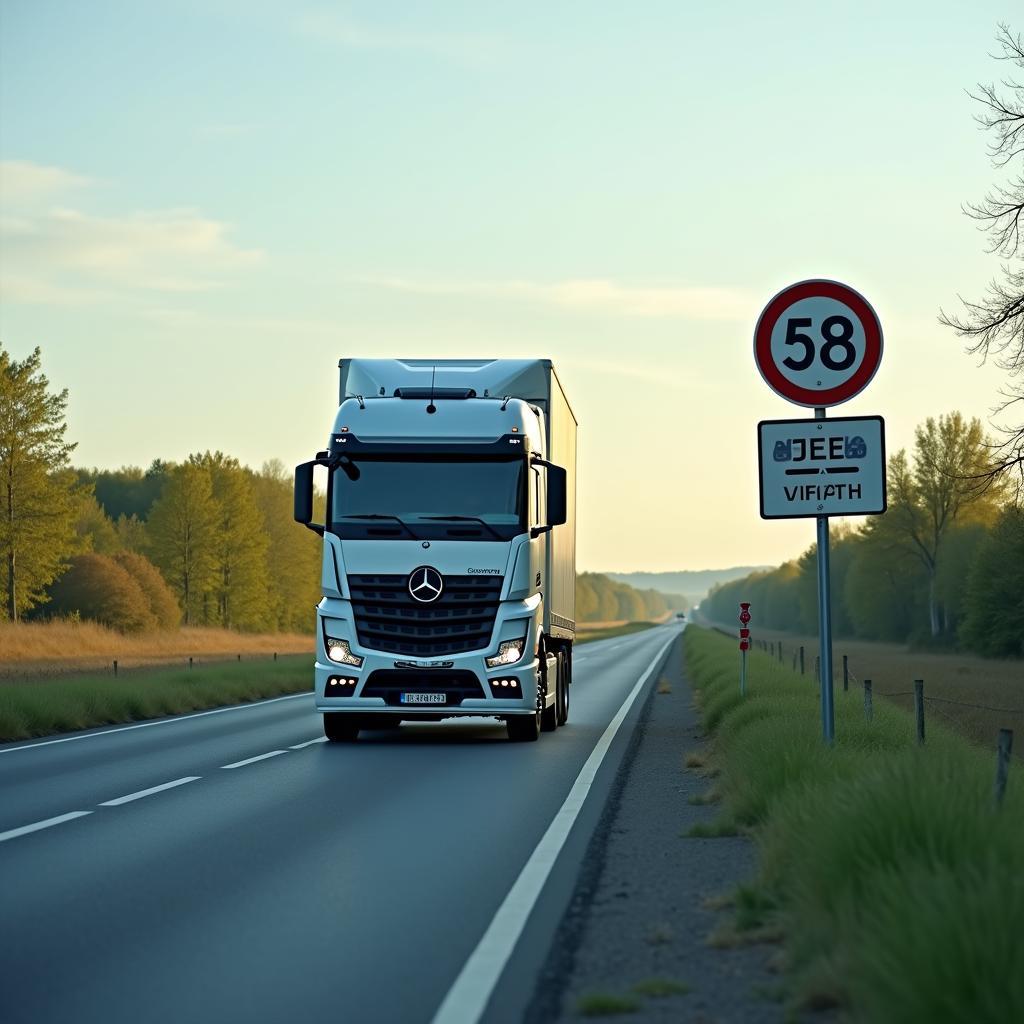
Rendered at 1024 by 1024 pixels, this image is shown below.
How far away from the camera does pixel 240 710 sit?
85.7 feet

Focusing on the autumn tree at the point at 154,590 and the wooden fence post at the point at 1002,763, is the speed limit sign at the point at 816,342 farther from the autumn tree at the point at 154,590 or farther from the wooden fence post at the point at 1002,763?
the autumn tree at the point at 154,590

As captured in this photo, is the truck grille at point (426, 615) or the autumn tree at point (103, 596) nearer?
the truck grille at point (426, 615)

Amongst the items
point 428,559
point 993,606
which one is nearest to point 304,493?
point 428,559

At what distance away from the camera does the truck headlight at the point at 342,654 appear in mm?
16844

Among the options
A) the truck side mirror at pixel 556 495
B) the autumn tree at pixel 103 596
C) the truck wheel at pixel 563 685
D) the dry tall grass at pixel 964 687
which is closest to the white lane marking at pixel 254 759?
the truck side mirror at pixel 556 495

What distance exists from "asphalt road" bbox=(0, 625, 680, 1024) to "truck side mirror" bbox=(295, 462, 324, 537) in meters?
2.58

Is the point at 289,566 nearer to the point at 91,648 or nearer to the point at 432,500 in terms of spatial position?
the point at 91,648

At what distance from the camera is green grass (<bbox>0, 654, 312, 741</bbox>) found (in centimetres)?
2080

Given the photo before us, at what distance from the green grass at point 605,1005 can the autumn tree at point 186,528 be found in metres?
76.3

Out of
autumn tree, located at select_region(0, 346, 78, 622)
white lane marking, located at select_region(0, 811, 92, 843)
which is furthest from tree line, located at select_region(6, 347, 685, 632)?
white lane marking, located at select_region(0, 811, 92, 843)

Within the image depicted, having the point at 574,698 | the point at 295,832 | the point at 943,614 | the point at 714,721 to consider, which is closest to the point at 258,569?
the point at 943,614

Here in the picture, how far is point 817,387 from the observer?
9781mm

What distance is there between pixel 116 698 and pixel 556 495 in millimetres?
10063

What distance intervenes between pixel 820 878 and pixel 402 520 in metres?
10.9
